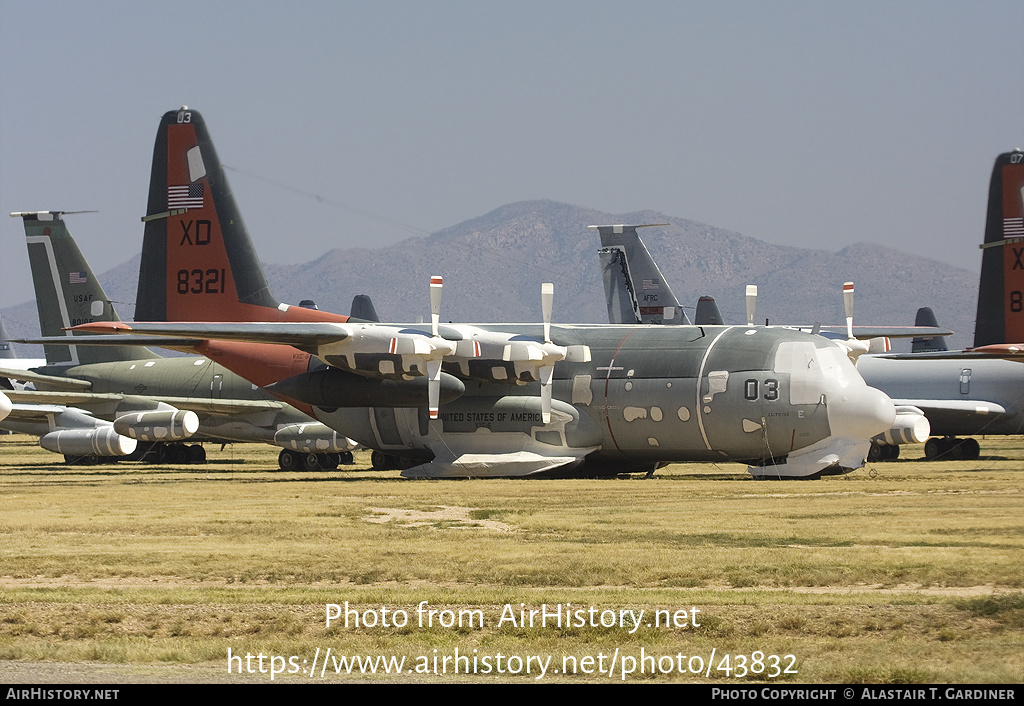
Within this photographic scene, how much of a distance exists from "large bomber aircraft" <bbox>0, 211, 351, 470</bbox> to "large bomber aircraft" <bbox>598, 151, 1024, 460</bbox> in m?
15.5

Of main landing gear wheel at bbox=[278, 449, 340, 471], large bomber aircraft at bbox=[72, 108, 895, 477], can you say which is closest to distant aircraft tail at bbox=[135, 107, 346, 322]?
large bomber aircraft at bbox=[72, 108, 895, 477]

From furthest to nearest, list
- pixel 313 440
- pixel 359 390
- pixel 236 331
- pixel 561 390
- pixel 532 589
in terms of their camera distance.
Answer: pixel 313 440
pixel 359 390
pixel 561 390
pixel 236 331
pixel 532 589

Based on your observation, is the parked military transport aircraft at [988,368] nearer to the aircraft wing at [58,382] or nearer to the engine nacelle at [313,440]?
the engine nacelle at [313,440]

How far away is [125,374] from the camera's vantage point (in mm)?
48281

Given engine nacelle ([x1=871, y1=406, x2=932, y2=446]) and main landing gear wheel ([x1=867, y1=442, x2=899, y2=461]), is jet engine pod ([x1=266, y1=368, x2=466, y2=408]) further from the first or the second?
main landing gear wheel ([x1=867, y1=442, x2=899, y2=461])

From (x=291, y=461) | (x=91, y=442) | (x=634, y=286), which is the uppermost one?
(x=634, y=286)

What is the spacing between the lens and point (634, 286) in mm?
52500

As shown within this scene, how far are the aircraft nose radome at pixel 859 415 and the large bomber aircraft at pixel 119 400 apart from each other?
17597mm

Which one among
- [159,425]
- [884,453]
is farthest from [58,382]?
[884,453]

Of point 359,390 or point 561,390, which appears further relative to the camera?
point 359,390

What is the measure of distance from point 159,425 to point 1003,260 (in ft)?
94.2

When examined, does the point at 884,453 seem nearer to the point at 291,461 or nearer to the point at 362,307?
the point at 291,461

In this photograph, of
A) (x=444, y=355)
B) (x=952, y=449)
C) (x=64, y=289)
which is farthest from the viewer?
(x=64, y=289)

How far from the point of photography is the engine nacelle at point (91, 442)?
43.8 meters
